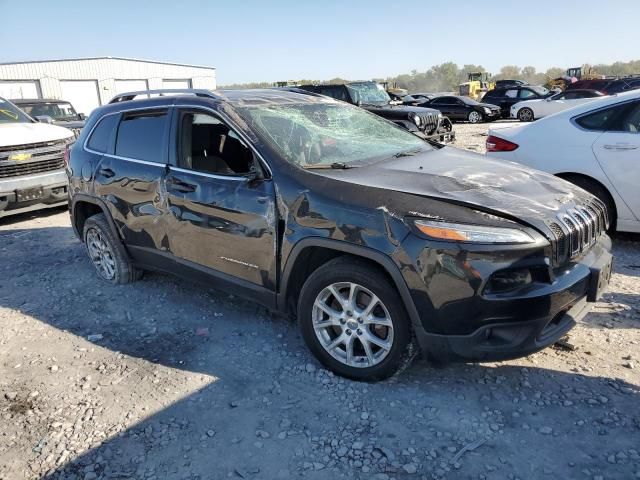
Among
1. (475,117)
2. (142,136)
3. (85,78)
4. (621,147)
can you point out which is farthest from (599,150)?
(85,78)

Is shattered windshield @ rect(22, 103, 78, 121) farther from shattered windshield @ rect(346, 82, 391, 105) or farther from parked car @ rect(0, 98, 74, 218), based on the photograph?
shattered windshield @ rect(346, 82, 391, 105)

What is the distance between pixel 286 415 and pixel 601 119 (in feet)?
14.3

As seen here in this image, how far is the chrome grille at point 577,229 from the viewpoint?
276 cm

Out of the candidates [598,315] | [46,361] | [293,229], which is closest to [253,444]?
[293,229]

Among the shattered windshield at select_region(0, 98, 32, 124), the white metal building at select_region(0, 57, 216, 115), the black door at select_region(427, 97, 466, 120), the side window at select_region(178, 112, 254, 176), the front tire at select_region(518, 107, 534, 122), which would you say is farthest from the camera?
the white metal building at select_region(0, 57, 216, 115)

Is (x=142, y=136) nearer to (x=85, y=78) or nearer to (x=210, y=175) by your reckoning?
(x=210, y=175)

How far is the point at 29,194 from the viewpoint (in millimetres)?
7453

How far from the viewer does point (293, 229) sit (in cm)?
314

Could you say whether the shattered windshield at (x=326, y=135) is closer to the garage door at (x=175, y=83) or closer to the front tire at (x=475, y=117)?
the front tire at (x=475, y=117)

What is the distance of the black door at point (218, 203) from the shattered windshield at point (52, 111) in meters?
11.3

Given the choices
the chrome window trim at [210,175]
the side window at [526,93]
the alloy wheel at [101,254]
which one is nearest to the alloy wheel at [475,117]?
the side window at [526,93]

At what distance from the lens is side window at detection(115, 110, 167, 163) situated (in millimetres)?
4094

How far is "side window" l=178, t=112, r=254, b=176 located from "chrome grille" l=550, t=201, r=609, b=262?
2115 millimetres

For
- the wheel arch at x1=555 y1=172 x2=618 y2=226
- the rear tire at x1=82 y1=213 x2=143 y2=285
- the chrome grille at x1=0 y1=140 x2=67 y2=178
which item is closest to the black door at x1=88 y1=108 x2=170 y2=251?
the rear tire at x1=82 y1=213 x2=143 y2=285
